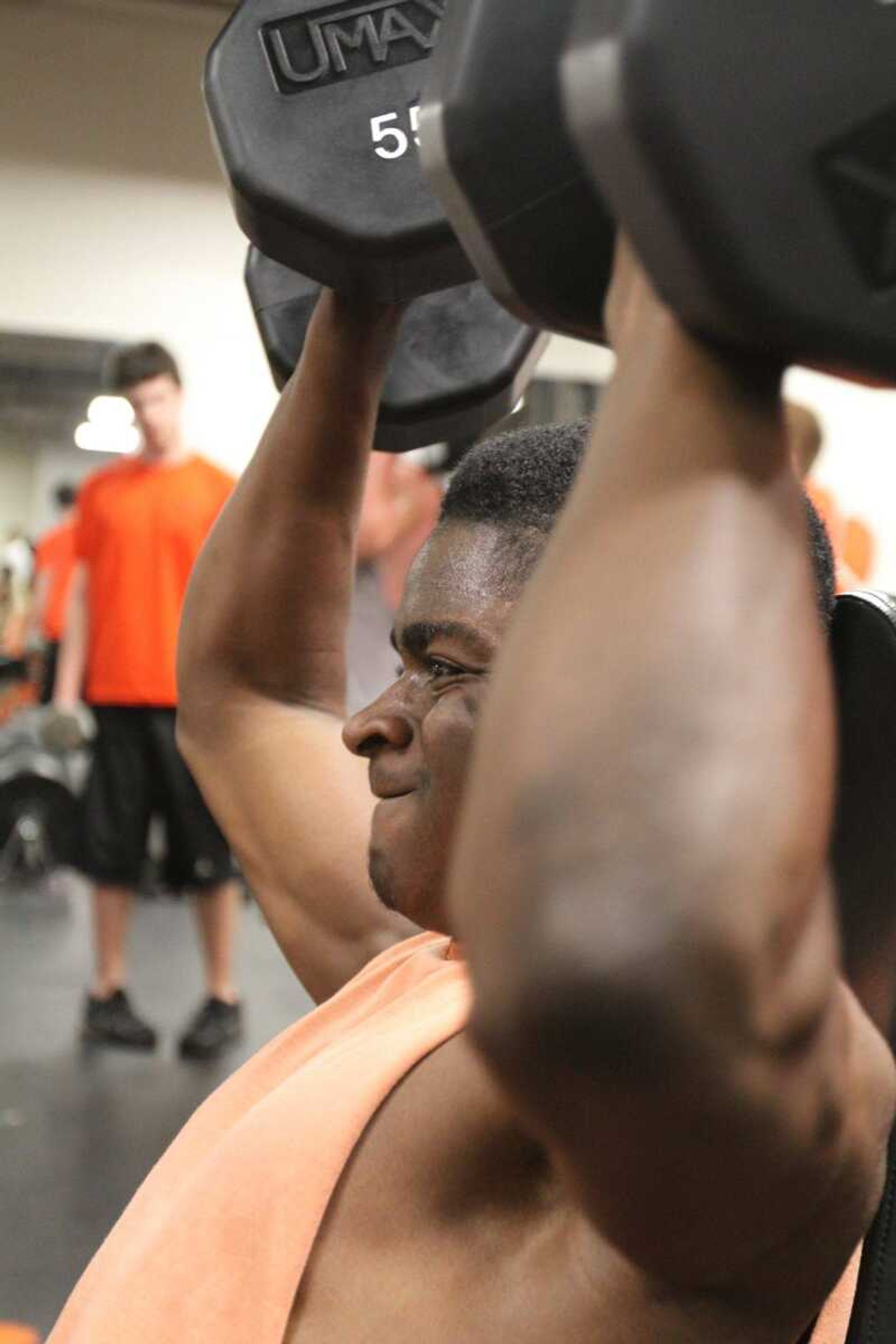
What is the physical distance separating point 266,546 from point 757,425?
594mm

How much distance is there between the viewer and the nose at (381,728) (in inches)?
32.4

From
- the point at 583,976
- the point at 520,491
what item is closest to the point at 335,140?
the point at 520,491

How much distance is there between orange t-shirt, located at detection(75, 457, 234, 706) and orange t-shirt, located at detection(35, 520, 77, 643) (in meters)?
1.91

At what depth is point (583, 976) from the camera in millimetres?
365

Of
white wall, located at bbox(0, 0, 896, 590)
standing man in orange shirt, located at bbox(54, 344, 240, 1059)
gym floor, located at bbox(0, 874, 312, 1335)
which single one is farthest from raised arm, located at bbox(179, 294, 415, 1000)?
white wall, located at bbox(0, 0, 896, 590)

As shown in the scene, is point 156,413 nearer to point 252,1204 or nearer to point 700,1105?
point 252,1204

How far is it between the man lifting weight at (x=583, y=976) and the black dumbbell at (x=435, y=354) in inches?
1.6

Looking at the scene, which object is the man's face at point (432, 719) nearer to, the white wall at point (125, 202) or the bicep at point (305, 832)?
the bicep at point (305, 832)

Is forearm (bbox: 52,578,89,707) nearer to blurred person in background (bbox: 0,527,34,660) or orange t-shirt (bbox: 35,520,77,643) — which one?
orange t-shirt (bbox: 35,520,77,643)

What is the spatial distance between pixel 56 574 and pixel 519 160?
524 cm

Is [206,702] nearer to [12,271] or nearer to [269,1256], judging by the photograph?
[269,1256]

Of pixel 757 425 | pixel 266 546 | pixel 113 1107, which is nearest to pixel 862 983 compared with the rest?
pixel 757 425

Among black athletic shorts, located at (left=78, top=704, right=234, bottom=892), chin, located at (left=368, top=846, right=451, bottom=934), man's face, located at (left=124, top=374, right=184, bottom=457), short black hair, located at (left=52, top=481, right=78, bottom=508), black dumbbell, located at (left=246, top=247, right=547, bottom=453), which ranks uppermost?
black dumbbell, located at (left=246, top=247, right=547, bottom=453)

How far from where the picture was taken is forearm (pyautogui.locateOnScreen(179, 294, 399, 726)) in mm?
911
